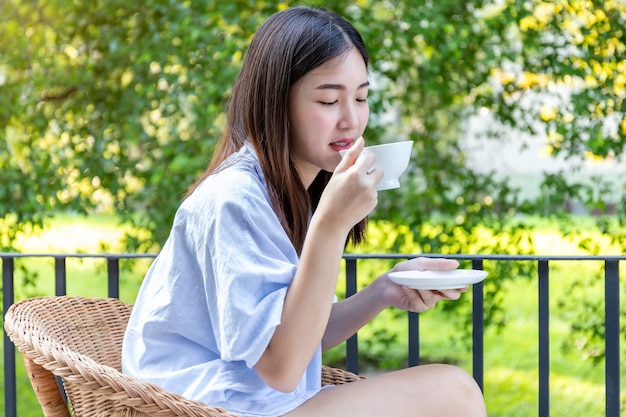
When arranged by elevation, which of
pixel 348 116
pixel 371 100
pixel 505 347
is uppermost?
pixel 371 100

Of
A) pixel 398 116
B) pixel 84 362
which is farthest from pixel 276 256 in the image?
pixel 398 116

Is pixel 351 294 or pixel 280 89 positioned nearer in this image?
pixel 280 89

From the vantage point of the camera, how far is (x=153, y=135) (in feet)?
12.9

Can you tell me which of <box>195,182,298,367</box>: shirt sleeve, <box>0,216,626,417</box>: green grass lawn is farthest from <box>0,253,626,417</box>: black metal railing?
<box>0,216,626,417</box>: green grass lawn

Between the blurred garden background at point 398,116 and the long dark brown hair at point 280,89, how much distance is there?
2203 millimetres

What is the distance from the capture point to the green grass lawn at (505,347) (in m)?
4.14

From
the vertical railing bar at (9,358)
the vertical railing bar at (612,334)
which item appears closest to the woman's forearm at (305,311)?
the vertical railing bar at (612,334)

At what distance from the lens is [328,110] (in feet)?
4.29

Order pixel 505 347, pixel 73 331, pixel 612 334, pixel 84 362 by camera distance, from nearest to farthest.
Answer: pixel 84 362, pixel 73 331, pixel 612 334, pixel 505 347

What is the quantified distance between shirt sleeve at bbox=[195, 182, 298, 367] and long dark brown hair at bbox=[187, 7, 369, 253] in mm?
94

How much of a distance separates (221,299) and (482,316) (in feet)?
3.47

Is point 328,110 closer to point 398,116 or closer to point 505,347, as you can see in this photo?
point 398,116

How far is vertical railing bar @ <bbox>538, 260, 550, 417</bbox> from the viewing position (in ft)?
6.51

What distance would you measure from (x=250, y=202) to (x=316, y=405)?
33 centimetres
